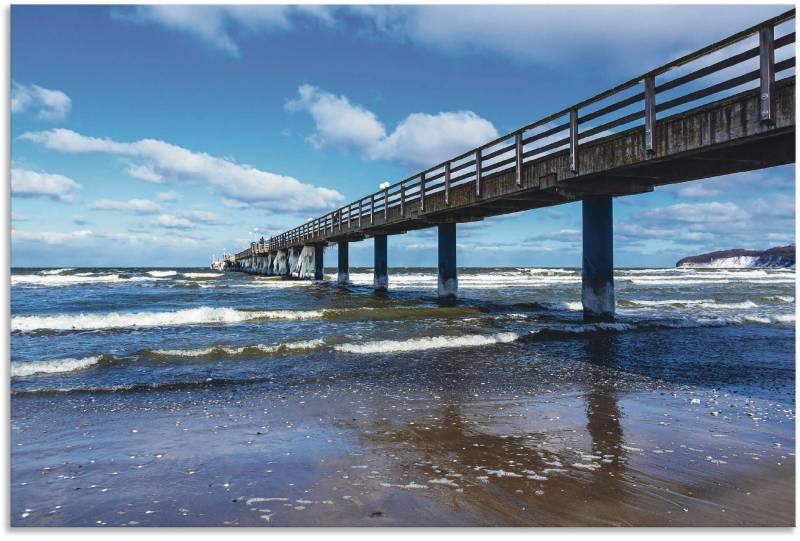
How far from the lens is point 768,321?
15547 millimetres

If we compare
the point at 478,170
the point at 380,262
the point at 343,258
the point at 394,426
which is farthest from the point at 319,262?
the point at 394,426

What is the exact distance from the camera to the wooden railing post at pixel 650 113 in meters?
8.91

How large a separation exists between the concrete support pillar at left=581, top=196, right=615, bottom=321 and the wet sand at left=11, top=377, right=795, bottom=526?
7469 mm

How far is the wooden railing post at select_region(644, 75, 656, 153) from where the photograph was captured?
8.91 m

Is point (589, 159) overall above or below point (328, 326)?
above

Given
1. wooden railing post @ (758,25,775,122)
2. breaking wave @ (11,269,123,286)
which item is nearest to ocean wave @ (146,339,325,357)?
wooden railing post @ (758,25,775,122)

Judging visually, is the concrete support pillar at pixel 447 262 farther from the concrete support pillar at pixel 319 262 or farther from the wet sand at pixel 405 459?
the concrete support pillar at pixel 319 262

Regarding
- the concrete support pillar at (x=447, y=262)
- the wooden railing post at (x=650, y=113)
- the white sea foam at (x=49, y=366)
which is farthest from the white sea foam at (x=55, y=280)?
the wooden railing post at (x=650, y=113)

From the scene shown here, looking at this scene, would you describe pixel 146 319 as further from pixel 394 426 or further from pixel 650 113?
pixel 650 113

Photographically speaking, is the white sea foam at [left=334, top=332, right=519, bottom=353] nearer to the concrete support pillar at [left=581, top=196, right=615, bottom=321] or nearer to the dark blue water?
the dark blue water

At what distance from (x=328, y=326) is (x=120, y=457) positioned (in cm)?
994

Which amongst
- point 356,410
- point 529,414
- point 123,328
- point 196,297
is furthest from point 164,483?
point 196,297

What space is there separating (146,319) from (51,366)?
25.9 ft

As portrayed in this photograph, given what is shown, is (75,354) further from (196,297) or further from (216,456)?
(196,297)
